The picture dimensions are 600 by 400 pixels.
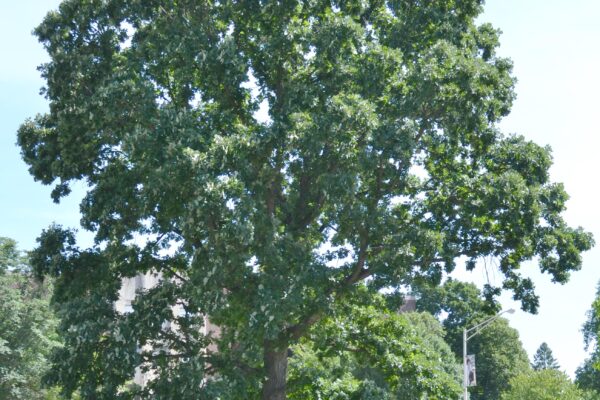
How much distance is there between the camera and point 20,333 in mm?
37312

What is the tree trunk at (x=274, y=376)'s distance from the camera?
1967 centimetres

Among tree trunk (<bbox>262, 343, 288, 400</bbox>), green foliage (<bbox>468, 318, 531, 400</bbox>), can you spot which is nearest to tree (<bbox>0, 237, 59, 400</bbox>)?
tree trunk (<bbox>262, 343, 288, 400</bbox>)

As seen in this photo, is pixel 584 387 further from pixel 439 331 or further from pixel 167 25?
pixel 167 25

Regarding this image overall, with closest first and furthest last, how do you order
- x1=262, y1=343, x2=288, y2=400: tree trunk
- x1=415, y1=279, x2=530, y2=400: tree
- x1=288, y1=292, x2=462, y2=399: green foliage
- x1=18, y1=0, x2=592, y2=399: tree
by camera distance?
1. x1=18, y1=0, x2=592, y2=399: tree
2. x1=262, y1=343, x2=288, y2=400: tree trunk
3. x1=288, y1=292, x2=462, y2=399: green foliage
4. x1=415, y1=279, x2=530, y2=400: tree

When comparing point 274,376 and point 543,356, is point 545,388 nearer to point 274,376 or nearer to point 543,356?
point 274,376

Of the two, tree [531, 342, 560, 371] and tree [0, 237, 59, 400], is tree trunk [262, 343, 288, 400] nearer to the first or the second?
tree [0, 237, 59, 400]

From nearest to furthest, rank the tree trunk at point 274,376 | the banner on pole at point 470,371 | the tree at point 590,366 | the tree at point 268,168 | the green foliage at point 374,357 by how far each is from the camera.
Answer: the tree at point 268,168
the tree trunk at point 274,376
the green foliage at point 374,357
the banner on pole at point 470,371
the tree at point 590,366

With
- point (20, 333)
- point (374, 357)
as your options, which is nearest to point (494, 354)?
point (20, 333)

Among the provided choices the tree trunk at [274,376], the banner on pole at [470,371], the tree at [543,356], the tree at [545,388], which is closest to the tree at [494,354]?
the tree at [545,388]

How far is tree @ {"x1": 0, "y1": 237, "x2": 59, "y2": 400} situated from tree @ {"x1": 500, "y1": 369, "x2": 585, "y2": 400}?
1374 inches

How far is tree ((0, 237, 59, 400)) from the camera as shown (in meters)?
36.6

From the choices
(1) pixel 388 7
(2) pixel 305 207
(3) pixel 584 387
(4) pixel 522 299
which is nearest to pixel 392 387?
(4) pixel 522 299

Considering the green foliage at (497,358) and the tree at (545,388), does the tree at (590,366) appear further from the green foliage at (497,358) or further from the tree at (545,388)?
the green foliage at (497,358)

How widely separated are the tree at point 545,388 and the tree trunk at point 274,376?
41397mm
